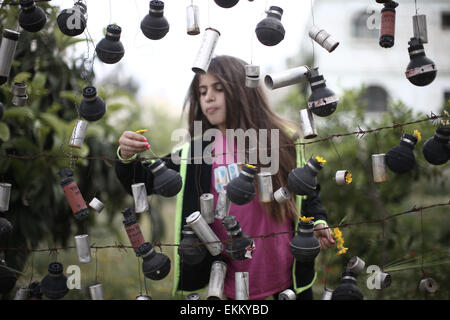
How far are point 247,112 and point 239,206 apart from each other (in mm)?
475

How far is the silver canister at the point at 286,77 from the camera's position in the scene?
5.83 feet

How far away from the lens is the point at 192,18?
181cm

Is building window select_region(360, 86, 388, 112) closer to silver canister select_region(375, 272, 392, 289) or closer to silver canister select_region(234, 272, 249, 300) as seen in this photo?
silver canister select_region(375, 272, 392, 289)

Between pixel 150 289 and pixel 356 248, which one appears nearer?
pixel 356 248

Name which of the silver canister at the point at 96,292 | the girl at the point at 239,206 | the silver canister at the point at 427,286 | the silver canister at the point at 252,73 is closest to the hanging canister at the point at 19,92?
the girl at the point at 239,206

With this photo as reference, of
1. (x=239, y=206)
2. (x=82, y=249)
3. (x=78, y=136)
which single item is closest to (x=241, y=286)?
(x=239, y=206)

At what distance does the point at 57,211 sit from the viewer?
3.08 metres

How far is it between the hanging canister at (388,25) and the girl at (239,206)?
0.63 metres

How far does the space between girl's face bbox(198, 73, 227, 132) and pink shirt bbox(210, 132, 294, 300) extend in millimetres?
213

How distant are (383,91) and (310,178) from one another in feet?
53.4

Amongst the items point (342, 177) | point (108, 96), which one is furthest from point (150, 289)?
point (342, 177)

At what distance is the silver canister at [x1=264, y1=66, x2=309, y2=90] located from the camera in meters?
1.78

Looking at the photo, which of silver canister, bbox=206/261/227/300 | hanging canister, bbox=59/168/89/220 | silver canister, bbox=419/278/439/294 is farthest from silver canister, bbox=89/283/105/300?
silver canister, bbox=419/278/439/294
